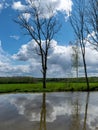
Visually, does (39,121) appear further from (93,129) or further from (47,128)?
(93,129)

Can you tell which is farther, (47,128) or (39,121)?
(39,121)

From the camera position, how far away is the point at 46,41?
137 feet

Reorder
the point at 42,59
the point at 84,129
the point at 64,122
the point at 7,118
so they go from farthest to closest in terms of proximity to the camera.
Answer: the point at 42,59, the point at 7,118, the point at 64,122, the point at 84,129

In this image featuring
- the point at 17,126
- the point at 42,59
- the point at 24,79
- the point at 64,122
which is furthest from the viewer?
the point at 24,79

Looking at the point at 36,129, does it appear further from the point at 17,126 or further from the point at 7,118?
the point at 7,118

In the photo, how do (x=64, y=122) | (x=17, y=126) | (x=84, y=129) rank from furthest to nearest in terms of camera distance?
(x=64, y=122), (x=17, y=126), (x=84, y=129)

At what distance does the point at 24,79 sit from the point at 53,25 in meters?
29.0

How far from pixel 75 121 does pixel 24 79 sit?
2319 inches

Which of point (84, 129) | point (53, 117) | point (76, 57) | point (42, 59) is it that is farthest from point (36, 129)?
point (76, 57)

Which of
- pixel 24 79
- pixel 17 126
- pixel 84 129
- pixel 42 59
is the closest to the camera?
pixel 84 129

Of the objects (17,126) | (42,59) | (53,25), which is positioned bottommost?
(17,126)

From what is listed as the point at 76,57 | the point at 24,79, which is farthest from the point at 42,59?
the point at 24,79

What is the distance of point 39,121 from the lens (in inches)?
424

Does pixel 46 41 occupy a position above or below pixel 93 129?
above
